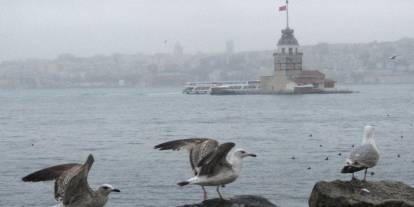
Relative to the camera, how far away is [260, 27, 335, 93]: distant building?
13150 cm

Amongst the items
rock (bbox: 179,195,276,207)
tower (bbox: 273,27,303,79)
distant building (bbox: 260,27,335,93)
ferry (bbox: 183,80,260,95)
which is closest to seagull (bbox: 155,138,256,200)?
rock (bbox: 179,195,276,207)

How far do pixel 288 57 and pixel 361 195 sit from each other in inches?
4829

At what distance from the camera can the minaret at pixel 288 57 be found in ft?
435

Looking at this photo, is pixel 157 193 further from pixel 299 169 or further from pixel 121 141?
pixel 121 141

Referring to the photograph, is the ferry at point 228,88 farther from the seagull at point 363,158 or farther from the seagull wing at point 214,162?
the seagull wing at point 214,162

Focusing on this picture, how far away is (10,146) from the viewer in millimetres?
45406

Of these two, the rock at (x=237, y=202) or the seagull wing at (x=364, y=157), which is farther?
the seagull wing at (x=364, y=157)

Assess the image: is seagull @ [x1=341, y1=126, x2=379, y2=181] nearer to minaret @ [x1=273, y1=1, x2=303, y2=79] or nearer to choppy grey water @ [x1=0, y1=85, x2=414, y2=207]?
choppy grey water @ [x1=0, y1=85, x2=414, y2=207]

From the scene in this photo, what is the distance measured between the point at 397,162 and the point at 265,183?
25.8 ft

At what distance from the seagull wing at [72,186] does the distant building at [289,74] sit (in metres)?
121

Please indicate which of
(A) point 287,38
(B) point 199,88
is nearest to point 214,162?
(A) point 287,38

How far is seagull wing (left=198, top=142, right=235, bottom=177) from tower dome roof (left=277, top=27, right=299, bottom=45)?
408 feet

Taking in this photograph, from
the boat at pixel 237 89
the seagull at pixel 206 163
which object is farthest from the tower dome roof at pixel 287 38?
the seagull at pixel 206 163

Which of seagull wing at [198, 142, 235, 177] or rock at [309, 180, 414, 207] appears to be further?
seagull wing at [198, 142, 235, 177]
